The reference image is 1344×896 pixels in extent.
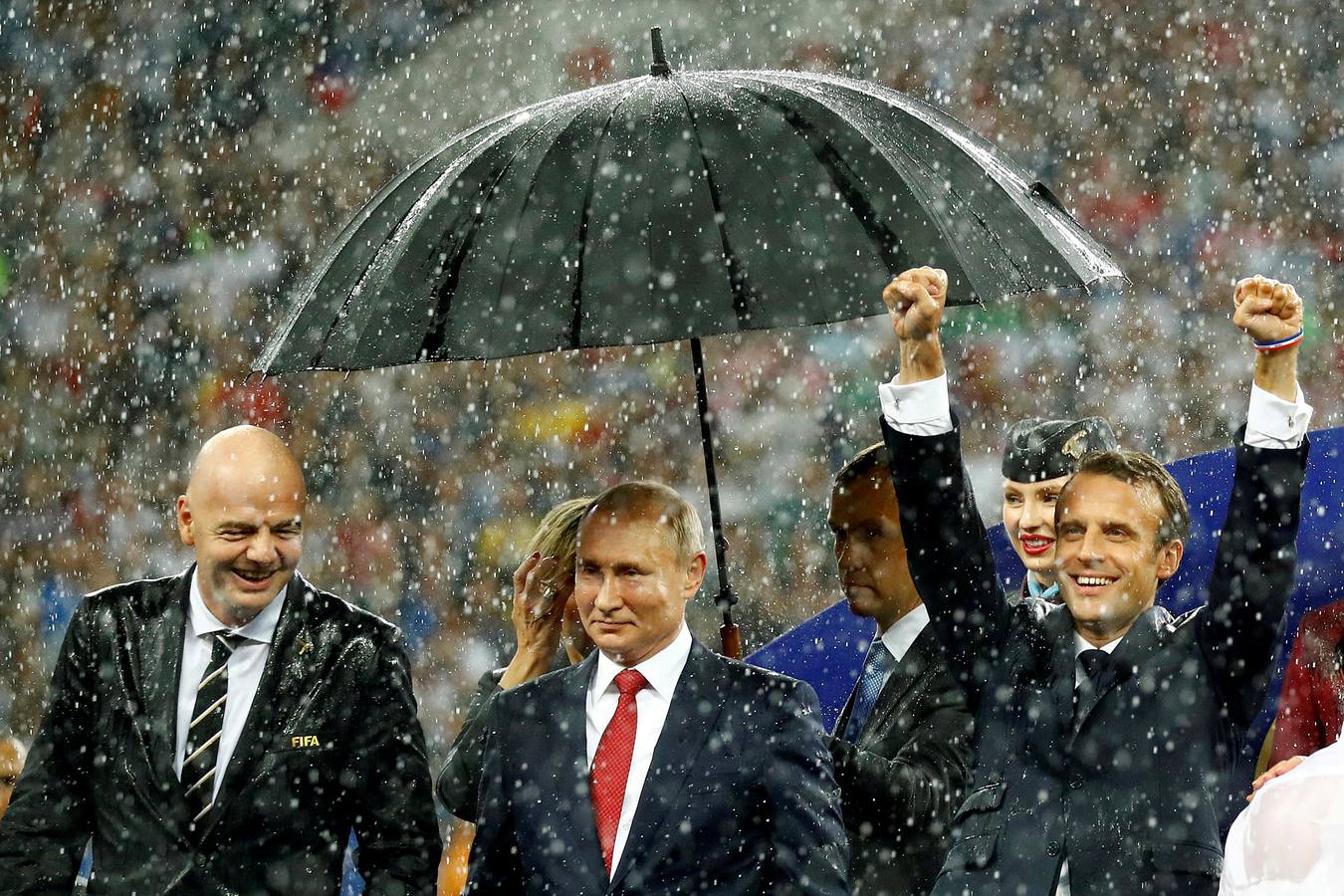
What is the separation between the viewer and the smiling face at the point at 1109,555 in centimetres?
284

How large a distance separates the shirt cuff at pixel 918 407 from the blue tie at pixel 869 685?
0.51 meters

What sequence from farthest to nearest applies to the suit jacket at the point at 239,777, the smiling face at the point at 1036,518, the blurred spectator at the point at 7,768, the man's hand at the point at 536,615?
1. the blurred spectator at the point at 7,768
2. the smiling face at the point at 1036,518
3. the man's hand at the point at 536,615
4. the suit jacket at the point at 239,777

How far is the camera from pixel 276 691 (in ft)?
10.0

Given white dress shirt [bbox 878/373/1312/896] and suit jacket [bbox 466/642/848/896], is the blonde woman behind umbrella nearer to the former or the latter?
suit jacket [bbox 466/642/848/896]

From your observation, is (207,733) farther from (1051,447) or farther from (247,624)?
(1051,447)

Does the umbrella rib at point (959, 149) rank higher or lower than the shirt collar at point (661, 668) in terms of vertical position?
higher

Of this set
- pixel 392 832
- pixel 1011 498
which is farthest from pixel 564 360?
pixel 392 832

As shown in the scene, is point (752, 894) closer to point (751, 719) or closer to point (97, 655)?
point (751, 719)

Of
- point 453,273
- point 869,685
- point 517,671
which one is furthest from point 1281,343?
point 517,671

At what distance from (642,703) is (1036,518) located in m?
1.07

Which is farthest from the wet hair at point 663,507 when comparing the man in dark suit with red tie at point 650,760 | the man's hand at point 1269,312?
the man's hand at point 1269,312

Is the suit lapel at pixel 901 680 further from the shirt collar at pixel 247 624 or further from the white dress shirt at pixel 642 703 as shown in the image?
the shirt collar at pixel 247 624

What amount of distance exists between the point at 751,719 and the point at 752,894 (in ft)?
0.75

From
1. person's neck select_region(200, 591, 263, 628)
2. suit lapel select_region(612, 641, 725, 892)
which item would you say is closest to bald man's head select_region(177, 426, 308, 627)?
person's neck select_region(200, 591, 263, 628)
